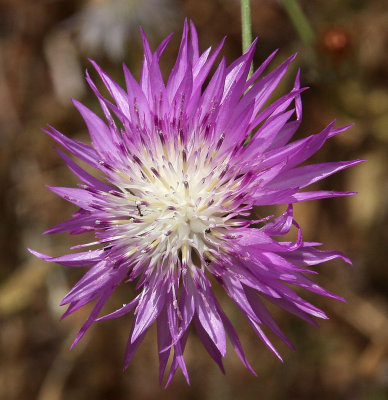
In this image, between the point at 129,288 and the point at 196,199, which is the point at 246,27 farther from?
the point at 129,288

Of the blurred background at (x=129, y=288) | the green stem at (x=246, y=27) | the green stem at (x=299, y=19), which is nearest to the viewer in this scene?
the green stem at (x=246, y=27)

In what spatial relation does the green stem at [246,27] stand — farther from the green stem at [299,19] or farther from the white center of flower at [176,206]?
the green stem at [299,19]

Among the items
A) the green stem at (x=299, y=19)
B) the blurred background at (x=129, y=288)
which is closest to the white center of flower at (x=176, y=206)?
the green stem at (x=299, y=19)

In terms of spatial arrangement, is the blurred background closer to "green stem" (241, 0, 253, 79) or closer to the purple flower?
"green stem" (241, 0, 253, 79)

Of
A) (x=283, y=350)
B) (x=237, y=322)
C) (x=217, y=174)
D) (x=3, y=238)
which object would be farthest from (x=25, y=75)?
(x=217, y=174)

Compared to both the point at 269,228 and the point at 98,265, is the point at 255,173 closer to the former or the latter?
the point at 269,228

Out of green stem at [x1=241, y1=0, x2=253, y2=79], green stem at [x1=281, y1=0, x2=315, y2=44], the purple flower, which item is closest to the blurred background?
green stem at [x1=281, y1=0, x2=315, y2=44]
